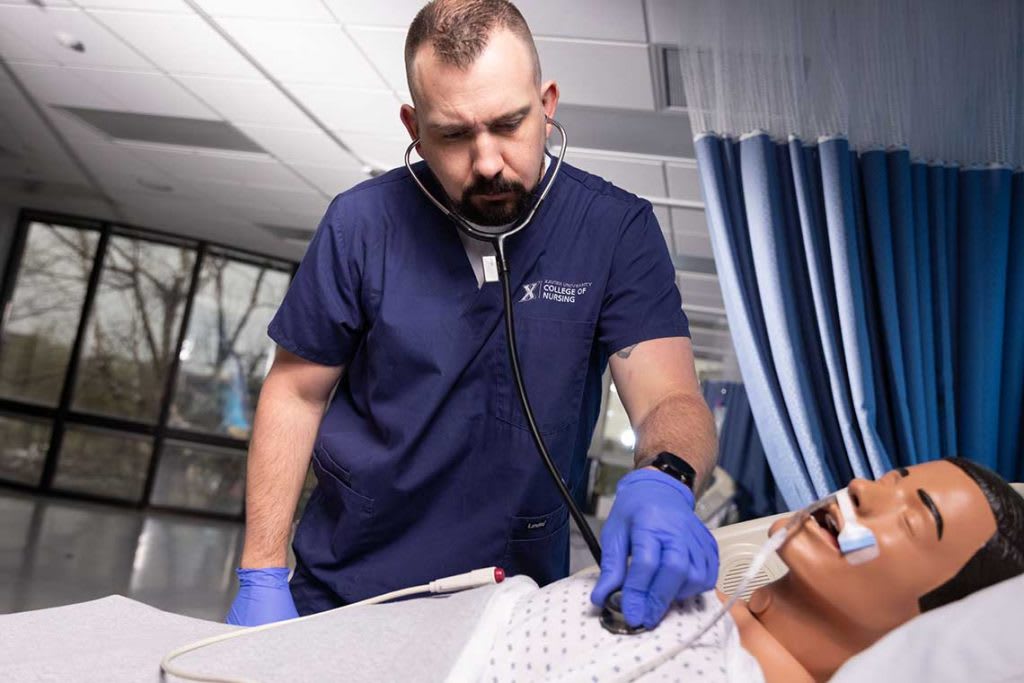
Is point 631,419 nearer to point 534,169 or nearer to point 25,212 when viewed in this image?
point 534,169

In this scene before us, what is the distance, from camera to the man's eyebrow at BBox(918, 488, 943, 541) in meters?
0.99

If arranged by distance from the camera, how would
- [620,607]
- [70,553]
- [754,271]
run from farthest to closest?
1. [70,553]
2. [754,271]
3. [620,607]

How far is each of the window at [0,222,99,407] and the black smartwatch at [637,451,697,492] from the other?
7.32m

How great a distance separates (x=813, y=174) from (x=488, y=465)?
117 cm

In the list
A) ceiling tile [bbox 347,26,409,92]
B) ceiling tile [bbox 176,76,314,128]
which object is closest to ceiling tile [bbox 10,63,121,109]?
ceiling tile [bbox 176,76,314,128]

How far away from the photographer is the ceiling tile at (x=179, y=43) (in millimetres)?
3293

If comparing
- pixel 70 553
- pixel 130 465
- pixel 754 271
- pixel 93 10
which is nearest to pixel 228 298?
pixel 130 465

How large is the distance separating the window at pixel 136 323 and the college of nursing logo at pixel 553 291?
6831 mm

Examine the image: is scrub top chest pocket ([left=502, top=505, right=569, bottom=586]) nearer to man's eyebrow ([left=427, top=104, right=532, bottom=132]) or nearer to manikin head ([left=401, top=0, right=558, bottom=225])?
manikin head ([left=401, top=0, right=558, bottom=225])

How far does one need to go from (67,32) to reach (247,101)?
2.36ft

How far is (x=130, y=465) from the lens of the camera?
756 centimetres

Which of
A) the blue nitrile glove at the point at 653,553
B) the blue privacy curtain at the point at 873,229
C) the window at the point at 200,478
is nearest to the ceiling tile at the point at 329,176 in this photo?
the blue privacy curtain at the point at 873,229

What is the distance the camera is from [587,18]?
2.72m

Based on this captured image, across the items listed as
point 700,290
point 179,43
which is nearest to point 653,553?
point 179,43
